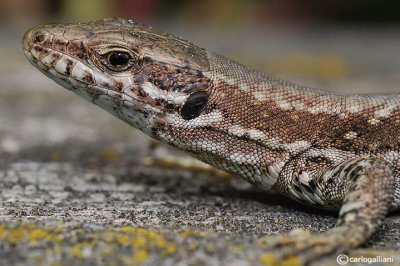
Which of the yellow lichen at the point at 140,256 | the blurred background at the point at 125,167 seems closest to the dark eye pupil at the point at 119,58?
the blurred background at the point at 125,167

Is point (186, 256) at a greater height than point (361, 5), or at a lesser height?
lesser

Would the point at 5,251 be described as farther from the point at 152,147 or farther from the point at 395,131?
the point at 152,147

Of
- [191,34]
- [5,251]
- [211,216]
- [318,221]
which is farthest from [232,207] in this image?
[191,34]

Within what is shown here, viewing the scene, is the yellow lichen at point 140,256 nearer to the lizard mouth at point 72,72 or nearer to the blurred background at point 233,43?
the lizard mouth at point 72,72

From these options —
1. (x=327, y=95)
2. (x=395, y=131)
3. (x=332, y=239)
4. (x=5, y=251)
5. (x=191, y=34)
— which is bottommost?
(x=5, y=251)

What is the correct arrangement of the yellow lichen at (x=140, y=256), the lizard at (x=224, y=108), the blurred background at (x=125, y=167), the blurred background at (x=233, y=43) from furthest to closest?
the blurred background at (x=233, y=43)
the lizard at (x=224, y=108)
the blurred background at (x=125, y=167)
the yellow lichen at (x=140, y=256)

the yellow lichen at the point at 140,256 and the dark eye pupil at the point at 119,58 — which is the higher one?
the dark eye pupil at the point at 119,58
